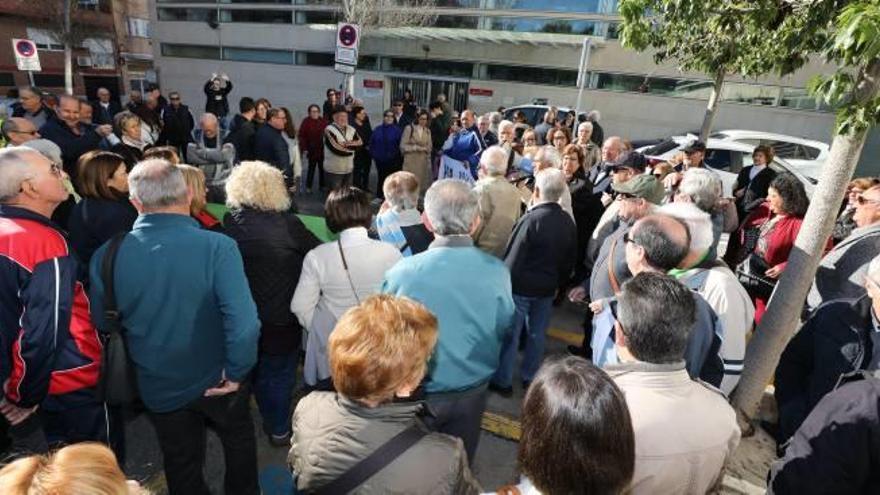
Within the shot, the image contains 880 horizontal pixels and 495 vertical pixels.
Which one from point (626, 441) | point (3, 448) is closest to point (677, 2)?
point (626, 441)

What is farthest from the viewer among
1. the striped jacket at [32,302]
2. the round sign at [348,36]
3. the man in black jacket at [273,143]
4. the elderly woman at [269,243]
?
the man in black jacket at [273,143]

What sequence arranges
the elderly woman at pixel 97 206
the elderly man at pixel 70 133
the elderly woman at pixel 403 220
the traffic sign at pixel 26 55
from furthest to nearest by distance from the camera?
the traffic sign at pixel 26 55 → the elderly man at pixel 70 133 → the elderly woman at pixel 403 220 → the elderly woman at pixel 97 206

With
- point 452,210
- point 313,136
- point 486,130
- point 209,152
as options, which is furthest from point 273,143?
point 452,210

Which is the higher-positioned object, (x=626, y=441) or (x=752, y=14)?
(x=752, y=14)

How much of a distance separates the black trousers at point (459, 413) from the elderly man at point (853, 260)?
2387mm

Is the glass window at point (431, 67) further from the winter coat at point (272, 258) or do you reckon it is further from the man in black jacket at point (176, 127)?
the winter coat at point (272, 258)

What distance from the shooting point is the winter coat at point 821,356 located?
221 cm

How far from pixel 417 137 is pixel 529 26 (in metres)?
14.0

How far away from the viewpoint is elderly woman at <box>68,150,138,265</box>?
9.74 feet

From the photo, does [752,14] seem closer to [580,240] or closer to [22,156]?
[580,240]

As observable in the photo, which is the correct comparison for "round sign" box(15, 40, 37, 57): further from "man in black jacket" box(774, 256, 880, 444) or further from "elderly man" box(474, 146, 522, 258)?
"man in black jacket" box(774, 256, 880, 444)

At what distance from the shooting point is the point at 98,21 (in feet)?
109

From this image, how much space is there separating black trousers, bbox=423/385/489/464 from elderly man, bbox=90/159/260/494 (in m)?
0.97

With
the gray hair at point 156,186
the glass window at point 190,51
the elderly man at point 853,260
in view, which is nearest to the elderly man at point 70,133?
the gray hair at point 156,186
